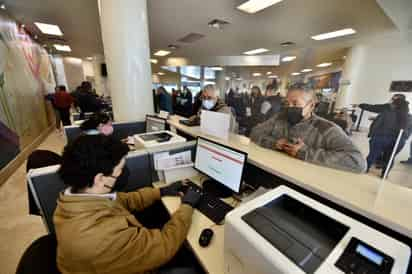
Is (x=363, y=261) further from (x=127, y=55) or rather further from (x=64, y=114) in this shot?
(x=64, y=114)

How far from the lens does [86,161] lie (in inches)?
29.1

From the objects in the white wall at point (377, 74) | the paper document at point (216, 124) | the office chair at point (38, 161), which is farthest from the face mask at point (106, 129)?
the white wall at point (377, 74)

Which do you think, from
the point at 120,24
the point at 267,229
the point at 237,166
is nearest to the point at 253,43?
the point at 120,24

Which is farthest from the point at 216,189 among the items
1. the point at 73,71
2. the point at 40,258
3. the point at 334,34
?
the point at 73,71

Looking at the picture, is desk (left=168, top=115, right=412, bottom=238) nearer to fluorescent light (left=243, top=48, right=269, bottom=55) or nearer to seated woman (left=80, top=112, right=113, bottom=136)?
seated woman (left=80, top=112, right=113, bottom=136)

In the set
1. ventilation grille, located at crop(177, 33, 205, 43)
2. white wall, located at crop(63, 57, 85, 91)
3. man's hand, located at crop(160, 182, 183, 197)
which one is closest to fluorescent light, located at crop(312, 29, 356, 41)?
ventilation grille, located at crop(177, 33, 205, 43)

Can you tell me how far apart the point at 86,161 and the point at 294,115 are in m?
1.29

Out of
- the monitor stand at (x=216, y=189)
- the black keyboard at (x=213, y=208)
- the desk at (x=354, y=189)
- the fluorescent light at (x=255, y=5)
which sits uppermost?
the fluorescent light at (x=255, y=5)

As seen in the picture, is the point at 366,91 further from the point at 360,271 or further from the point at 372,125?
the point at 360,271

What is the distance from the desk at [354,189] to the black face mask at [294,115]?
276 millimetres

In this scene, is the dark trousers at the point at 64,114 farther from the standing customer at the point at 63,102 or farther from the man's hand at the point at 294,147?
the man's hand at the point at 294,147

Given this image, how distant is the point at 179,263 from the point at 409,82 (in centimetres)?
197

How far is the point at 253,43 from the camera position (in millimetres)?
4805

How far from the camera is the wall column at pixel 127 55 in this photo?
6.15 feet
